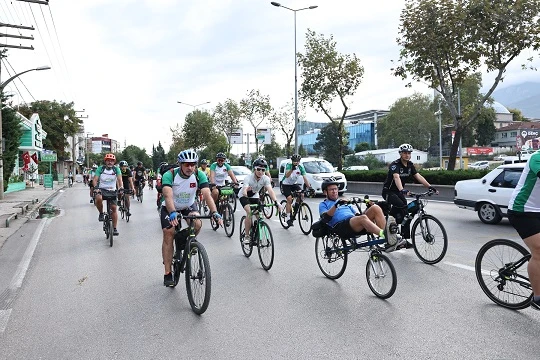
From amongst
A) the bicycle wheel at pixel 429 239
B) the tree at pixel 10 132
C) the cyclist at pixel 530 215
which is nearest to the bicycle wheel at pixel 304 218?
the bicycle wheel at pixel 429 239

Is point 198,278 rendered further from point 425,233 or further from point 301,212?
point 301,212

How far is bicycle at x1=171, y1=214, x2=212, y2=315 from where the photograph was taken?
5273 mm

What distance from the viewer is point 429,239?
7684mm

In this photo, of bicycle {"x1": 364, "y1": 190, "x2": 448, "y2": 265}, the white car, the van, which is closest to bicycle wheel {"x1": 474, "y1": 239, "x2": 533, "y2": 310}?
bicycle {"x1": 364, "y1": 190, "x2": 448, "y2": 265}

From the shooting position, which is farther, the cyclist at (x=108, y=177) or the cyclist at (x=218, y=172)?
the cyclist at (x=218, y=172)

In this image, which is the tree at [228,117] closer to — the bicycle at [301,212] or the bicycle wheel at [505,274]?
the bicycle at [301,212]

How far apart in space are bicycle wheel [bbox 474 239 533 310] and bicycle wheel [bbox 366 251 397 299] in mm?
964

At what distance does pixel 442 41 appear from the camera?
2223cm

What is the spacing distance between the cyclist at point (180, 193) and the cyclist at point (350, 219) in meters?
1.47

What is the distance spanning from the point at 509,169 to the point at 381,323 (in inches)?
342

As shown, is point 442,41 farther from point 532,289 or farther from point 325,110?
point 532,289

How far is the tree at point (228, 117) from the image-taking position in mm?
59938

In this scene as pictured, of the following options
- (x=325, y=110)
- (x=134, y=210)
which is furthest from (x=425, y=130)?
(x=134, y=210)

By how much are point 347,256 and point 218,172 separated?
7873 mm
